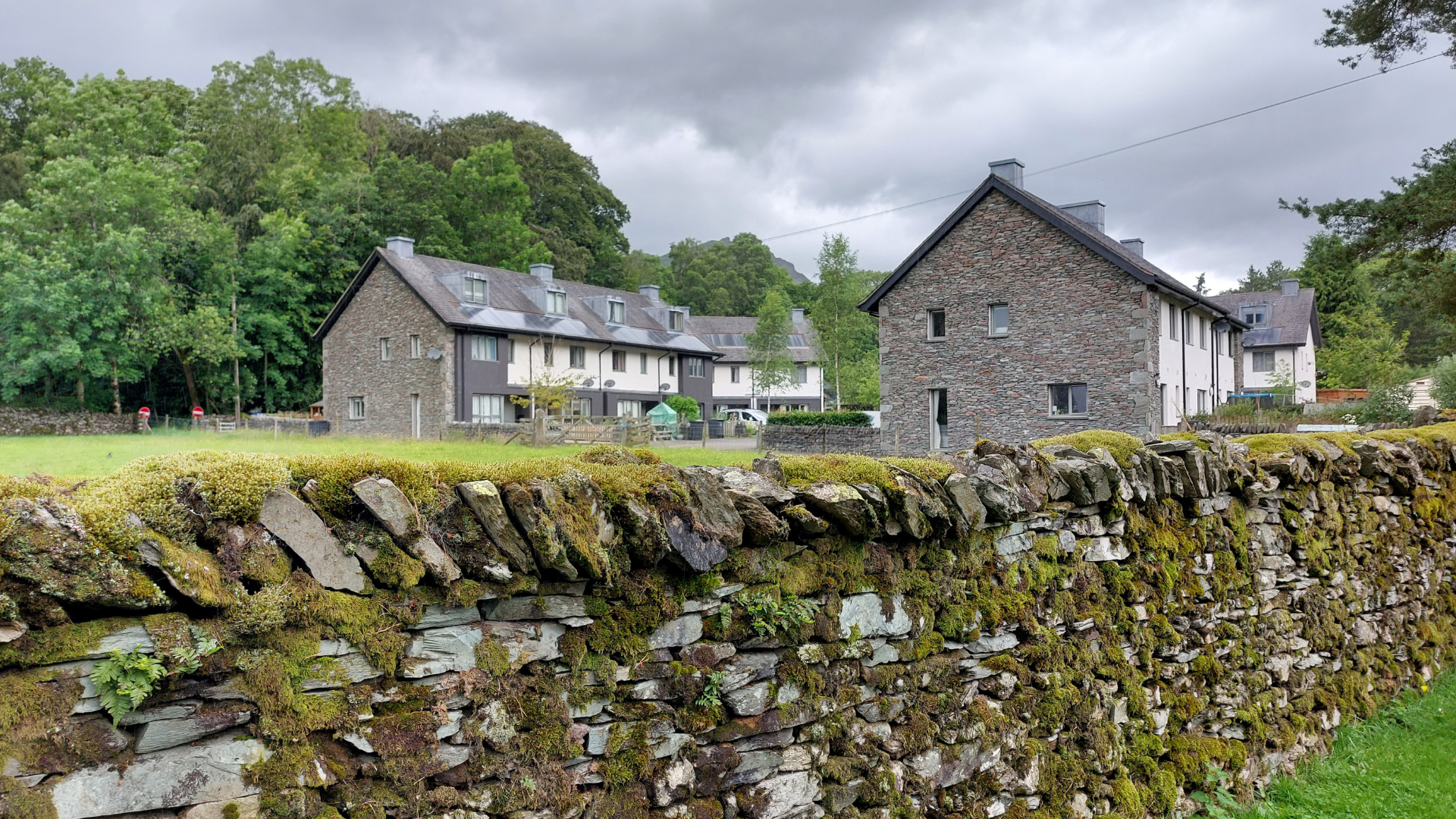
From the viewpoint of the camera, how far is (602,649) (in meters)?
3.23

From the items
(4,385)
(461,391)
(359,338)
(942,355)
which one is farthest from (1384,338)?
(4,385)

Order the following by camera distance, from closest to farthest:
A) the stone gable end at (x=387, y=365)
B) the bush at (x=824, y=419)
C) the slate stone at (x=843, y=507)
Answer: the slate stone at (x=843, y=507), the bush at (x=824, y=419), the stone gable end at (x=387, y=365)

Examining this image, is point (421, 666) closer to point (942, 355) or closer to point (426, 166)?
point (942, 355)

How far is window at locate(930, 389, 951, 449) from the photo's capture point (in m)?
29.0

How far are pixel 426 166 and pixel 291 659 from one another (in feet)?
187

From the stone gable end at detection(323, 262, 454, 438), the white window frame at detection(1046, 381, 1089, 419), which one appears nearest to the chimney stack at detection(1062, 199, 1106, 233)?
the white window frame at detection(1046, 381, 1089, 419)

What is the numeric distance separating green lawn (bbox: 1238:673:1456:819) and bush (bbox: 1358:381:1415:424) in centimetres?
1774

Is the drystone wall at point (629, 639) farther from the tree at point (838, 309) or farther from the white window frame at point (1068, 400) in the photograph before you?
the tree at point (838, 309)

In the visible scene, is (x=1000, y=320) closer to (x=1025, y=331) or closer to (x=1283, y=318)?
(x=1025, y=331)

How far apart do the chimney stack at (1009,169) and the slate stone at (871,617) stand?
87.7ft

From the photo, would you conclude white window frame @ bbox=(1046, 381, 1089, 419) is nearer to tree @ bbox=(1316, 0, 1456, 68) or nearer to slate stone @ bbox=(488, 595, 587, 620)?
tree @ bbox=(1316, 0, 1456, 68)

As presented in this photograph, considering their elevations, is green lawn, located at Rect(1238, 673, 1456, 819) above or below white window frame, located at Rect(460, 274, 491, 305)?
below

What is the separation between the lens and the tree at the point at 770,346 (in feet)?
180

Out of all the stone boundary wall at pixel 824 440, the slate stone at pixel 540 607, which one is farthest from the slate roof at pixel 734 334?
→ the slate stone at pixel 540 607
